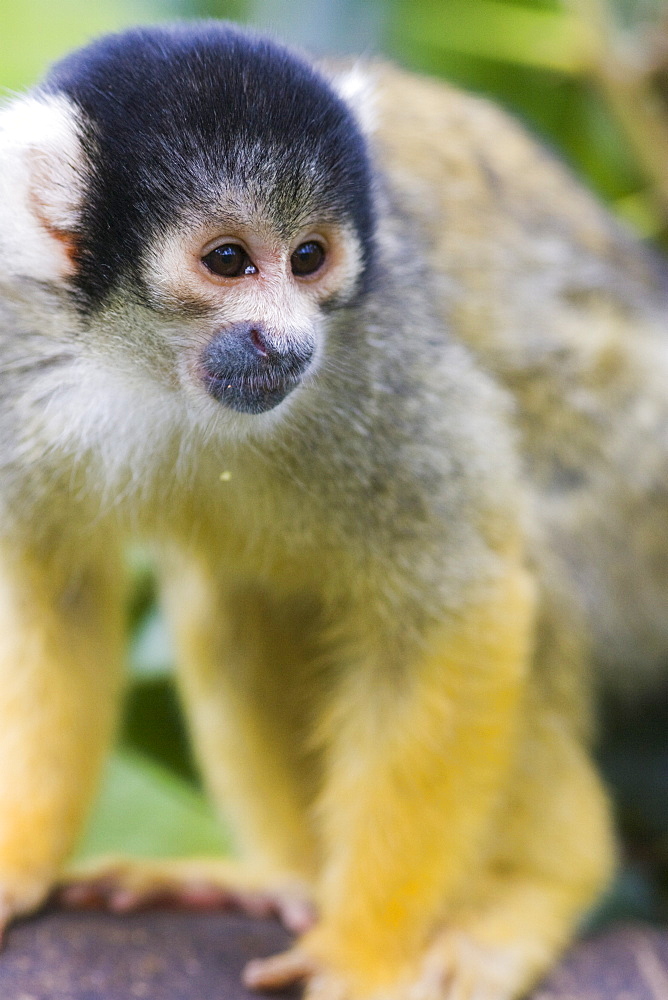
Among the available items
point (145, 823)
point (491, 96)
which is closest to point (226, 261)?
point (145, 823)

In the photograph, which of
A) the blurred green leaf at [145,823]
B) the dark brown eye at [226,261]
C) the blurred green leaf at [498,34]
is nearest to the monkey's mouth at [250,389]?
the dark brown eye at [226,261]

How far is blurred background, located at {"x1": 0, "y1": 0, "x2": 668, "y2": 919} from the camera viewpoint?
12.1 feet

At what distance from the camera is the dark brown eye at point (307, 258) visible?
2.16 meters

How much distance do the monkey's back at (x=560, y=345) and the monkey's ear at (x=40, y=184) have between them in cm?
112

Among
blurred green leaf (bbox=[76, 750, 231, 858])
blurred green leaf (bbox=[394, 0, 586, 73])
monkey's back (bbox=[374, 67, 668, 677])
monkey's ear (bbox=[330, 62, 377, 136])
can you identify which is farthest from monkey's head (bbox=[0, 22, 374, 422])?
blurred green leaf (bbox=[394, 0, 586, 73])

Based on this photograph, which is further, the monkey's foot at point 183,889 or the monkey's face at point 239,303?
the monkey's foot at point 183,889

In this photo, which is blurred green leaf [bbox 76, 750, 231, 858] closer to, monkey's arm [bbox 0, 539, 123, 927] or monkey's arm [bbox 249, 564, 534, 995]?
monkey's arm [bbox 0, 539, 123, 927]

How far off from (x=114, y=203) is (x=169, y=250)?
5.4 inches

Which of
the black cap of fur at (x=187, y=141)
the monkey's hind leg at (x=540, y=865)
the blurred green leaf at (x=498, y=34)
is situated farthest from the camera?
the blurred green leaf at (x=498, y=34)

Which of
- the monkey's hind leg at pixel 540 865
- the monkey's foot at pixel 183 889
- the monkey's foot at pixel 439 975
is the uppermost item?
the monkey's hind leg at pixel 540 865

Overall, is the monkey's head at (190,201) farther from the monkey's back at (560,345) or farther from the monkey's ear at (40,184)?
the monkey's back at (560,345)

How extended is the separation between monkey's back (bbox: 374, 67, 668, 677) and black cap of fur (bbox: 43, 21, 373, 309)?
939 millimetres

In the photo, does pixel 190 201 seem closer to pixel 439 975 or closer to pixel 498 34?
pixel 439 975

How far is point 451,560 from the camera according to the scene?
255 cm
